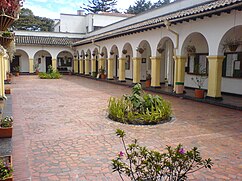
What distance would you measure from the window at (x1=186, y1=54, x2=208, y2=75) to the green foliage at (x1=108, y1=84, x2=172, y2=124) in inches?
274

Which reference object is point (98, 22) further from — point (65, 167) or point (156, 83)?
point (65, 167)

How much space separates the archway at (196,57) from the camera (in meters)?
14.4

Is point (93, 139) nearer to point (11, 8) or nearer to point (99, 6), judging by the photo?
point (11, 8)

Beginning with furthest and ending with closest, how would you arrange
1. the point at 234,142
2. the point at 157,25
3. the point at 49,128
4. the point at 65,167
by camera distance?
the point at 157,25
the point at 49,128
the point at 234,142
the point at 65,167

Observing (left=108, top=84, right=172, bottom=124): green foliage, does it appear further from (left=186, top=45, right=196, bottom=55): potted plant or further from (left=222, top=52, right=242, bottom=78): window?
(left=186, top=45, right=196, bottom=55): potted plant

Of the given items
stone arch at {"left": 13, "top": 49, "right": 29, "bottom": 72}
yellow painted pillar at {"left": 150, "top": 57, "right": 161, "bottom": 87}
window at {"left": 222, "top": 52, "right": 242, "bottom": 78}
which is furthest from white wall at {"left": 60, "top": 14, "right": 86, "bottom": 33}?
window at {"left": 222, "top": 52, "right": 242, "bottom": 78}

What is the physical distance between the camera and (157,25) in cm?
1362

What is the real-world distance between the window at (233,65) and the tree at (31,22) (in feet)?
136

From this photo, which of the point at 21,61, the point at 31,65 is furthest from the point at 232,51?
the point at 21,61

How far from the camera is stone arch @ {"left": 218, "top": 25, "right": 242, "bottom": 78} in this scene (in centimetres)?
1073

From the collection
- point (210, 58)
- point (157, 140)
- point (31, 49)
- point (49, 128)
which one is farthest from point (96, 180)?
point (31, 49)

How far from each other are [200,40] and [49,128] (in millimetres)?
11117

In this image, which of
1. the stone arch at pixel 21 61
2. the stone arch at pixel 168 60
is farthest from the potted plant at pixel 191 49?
the stone arch at pixel 21 61

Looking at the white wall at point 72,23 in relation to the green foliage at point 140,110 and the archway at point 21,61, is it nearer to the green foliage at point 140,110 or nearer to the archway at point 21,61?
the archway at point 21,61
